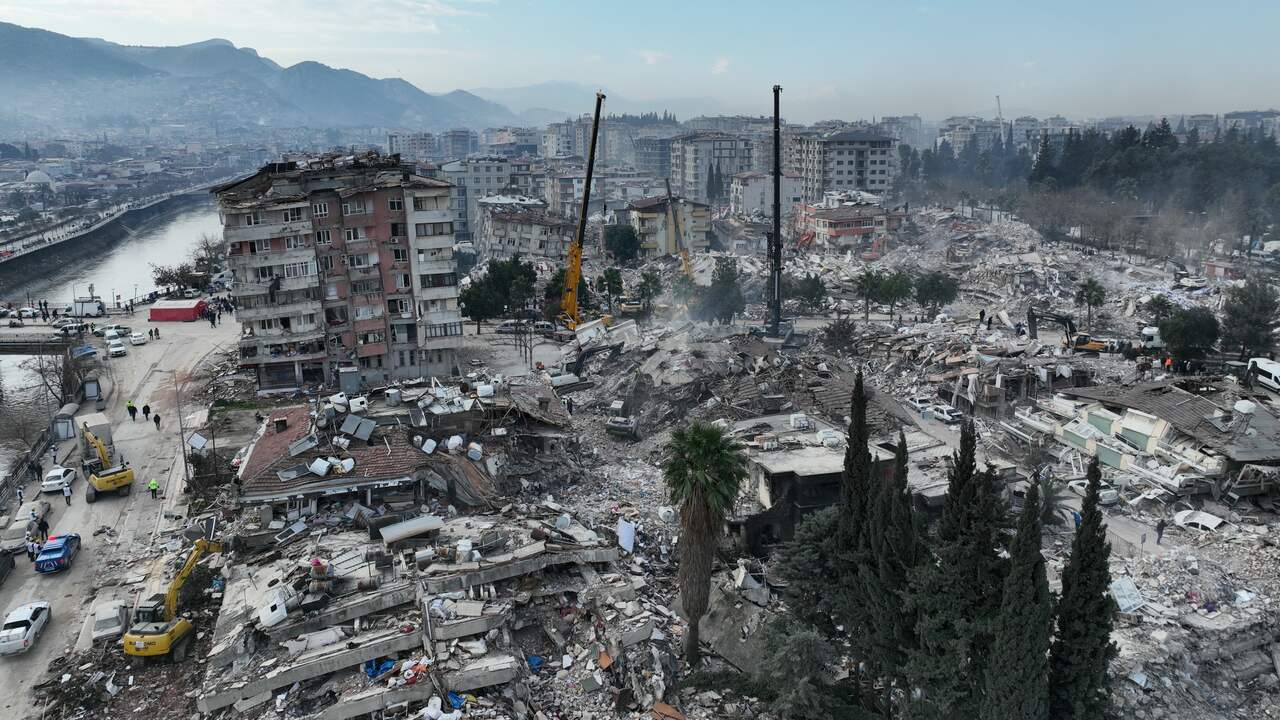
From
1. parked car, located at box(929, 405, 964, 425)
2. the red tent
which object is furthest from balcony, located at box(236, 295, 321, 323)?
parked car, located at box(929, 405, 964, 425)

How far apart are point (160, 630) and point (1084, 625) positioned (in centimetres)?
1553

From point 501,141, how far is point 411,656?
515 ft

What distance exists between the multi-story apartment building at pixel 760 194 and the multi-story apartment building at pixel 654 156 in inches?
1511

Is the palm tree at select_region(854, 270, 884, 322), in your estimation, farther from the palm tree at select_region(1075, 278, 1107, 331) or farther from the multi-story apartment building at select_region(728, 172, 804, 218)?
the multi-story apartment building at select_region(728, 172, 804, 218)

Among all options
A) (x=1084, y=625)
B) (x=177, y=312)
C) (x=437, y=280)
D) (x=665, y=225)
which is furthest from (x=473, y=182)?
(x=1084, y=625)

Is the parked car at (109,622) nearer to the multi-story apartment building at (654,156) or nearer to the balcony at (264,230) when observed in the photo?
the balcony at (264,230)

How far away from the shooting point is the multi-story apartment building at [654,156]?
131m

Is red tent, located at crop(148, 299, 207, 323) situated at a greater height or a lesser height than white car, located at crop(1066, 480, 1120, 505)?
A: greater

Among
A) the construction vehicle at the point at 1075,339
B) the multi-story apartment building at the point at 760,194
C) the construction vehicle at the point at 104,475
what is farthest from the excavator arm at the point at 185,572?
the multi-story apartment building at the point at 760,194

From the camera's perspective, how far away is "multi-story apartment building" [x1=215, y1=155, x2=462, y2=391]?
104 ft

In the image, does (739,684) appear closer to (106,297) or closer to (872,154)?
(106,297)

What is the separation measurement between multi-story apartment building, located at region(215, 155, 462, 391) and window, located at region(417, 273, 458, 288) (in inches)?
1.8

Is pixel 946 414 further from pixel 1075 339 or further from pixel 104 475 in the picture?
pixel 104 475

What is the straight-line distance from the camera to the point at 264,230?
31172 millimetres
